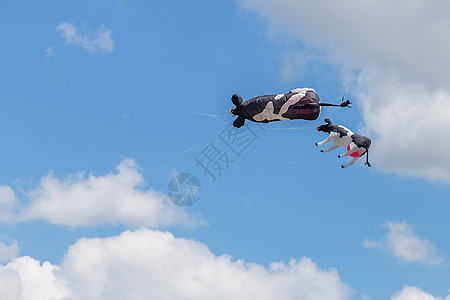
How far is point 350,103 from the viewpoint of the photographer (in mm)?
63062

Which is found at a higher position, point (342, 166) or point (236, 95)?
point (236, 95)

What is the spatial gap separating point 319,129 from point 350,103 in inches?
183

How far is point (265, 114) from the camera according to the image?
64.4 meters

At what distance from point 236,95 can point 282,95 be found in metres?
3.71

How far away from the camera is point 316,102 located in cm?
6375

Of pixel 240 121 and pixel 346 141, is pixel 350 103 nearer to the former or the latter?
pixel 346 141

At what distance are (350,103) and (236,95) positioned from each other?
8916 millimetres

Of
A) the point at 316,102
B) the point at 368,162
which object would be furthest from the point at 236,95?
the point at 368,162

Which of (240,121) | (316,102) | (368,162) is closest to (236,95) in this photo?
(240,121)

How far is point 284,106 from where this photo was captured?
209ft

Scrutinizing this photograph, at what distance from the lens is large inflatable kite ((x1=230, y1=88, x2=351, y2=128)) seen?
→ 6369 cm

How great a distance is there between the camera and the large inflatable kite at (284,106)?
63.7 m

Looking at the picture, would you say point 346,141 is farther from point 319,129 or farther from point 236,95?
point 236,95

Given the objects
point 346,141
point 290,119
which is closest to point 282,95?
point 290,119
